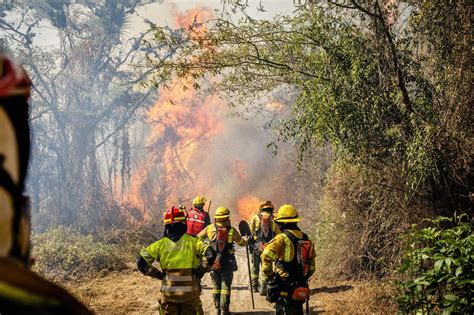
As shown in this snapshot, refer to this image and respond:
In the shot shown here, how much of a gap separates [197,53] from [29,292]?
886 cm

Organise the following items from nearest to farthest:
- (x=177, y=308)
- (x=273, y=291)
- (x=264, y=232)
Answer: (x=177, y=308) → (x=273, y=291) → (x=264, y=232)

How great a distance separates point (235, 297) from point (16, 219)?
1101 centimetres

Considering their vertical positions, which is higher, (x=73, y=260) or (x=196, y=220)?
(x=196, y=220)

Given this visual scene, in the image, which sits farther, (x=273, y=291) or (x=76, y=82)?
(x=76, y=82)

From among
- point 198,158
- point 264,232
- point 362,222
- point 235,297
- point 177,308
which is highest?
point 198,158

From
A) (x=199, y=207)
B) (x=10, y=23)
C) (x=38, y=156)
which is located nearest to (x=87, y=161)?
(x=38, y=156)

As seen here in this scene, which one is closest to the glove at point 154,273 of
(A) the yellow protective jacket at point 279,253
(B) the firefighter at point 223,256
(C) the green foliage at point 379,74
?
(A) the yellow protective jacket at point 279,253

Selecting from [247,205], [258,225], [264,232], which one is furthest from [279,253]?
[247,205]

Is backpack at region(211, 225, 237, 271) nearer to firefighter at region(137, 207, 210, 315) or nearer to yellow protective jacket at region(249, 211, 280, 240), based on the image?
yellow protective jacket at region(249, 211, 280, 240)

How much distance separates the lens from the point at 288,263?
22.9 ft

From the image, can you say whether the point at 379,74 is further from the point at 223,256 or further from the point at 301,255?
the point at 223,256

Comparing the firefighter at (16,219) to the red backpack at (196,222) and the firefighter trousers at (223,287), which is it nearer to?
the firefighter trousers at (223,287)

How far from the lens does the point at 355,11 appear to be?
9.19 meters

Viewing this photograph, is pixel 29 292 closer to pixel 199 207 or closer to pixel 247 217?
pixel 199 207
